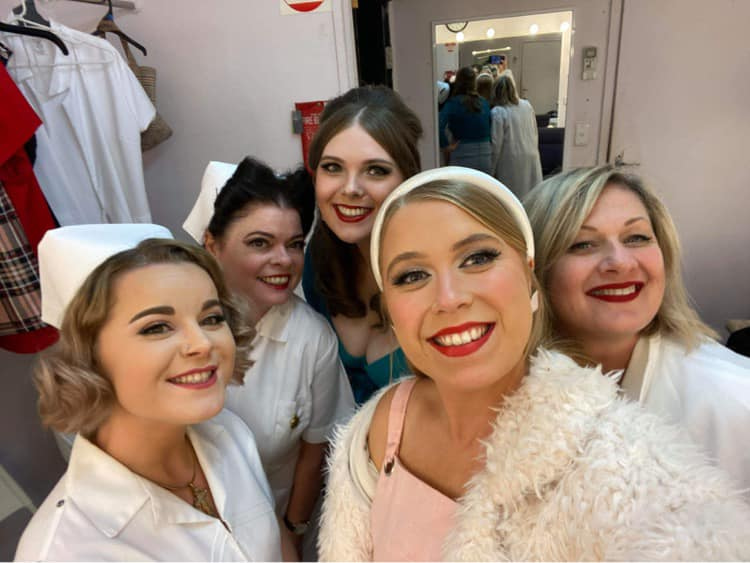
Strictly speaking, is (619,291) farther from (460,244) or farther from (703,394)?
(460,244)

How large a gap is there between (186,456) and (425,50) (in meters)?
2.69

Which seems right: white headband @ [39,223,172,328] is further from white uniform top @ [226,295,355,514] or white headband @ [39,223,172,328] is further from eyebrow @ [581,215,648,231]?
eyebrow @ [581,215,648,231]

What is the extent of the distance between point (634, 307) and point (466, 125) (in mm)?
2287

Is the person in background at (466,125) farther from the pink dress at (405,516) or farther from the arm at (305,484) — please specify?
the pink dress at (405,516)

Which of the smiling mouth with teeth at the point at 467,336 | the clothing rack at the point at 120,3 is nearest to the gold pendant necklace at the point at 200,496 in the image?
the smiling mouth with teeth at the point at 467,336

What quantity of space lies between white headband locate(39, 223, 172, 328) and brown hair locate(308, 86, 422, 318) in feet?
2.12

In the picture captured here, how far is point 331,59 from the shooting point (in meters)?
2.09

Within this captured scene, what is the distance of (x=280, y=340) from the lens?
134 cm

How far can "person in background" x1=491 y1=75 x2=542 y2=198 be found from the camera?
286cm

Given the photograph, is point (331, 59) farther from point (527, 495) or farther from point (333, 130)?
point (527, 495)

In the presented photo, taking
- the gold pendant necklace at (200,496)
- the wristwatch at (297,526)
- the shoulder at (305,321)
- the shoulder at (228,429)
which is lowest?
the wristwatch at (297,526)

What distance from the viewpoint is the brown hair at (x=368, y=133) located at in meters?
1.29

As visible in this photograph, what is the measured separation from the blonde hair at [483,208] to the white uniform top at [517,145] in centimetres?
Result: 232

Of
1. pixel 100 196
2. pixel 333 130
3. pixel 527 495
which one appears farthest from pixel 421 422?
pixel 100 196
